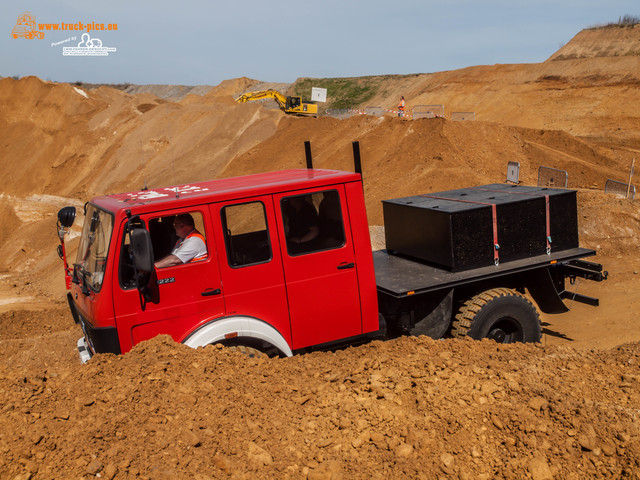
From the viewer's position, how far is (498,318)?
21.9ft

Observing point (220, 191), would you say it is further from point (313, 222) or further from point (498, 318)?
point (498, 318)

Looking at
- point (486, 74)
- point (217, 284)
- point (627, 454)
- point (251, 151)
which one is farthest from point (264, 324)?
point (486, 74)

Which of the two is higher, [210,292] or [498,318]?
[210,292]

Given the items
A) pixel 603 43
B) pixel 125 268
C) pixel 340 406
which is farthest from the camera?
pixel 603 43

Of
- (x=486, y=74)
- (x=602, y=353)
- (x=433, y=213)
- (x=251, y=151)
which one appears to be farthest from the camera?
(x=486, y=74)

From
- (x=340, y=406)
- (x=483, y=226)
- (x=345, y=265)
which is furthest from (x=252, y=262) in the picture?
(x=483, y=226)

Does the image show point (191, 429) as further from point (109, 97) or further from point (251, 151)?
point (109, 97)

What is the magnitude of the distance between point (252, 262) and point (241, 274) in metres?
0.16

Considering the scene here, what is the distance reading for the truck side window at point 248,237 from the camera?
5.46 m

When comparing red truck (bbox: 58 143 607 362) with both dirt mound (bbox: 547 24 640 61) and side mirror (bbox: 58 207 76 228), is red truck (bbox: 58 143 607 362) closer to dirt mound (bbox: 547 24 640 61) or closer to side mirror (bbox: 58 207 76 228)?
side mirror (bbox: 58 207 76 228)

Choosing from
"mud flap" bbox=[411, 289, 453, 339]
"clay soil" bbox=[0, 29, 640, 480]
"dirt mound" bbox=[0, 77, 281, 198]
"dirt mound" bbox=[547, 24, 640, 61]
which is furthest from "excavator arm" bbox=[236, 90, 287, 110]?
"mud flap" bbox=[411, 289, 453, 339]

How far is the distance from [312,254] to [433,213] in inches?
72.1

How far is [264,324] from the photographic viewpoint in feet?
18.1

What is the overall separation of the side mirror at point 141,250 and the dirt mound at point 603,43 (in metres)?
43.1
